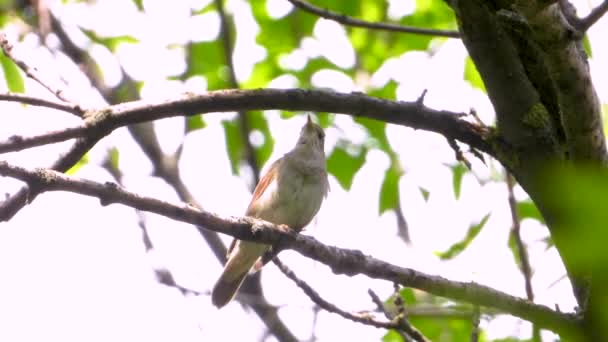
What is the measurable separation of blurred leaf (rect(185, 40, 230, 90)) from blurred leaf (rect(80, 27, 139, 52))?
54 centimetres

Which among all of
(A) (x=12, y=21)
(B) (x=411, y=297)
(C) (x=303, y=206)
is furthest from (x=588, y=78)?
(A) (x=12, y=21)

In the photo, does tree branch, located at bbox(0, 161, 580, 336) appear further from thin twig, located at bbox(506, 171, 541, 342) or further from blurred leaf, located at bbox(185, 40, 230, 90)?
blurred leaf, located at bbox(185, 40, 230, 90)

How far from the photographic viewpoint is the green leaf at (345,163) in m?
4.95

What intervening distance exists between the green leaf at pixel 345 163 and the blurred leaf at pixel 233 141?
25.7 inches

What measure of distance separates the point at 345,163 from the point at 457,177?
0.82 meters

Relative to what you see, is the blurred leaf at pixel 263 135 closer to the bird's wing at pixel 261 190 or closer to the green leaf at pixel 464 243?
the bird's wing at pixel 261 190

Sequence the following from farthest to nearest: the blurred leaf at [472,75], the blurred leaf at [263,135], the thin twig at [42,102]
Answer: the blurred leaf at [263,135] → the blurred leaf at [472,75] → the thin twig at [42,102]

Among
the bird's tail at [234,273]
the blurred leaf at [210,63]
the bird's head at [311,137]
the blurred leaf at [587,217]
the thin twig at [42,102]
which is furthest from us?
the bird's head at [311,137]

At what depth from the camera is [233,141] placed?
5.05m

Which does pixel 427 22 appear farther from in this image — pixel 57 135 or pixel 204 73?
pixel 57 135

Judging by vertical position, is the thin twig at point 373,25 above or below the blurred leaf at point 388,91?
below

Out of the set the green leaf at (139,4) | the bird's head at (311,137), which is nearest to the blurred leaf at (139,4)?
the green leaf at (139,4)

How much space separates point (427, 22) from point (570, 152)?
277cm

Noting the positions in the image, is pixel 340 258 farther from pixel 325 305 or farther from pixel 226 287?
pixel 226 287
